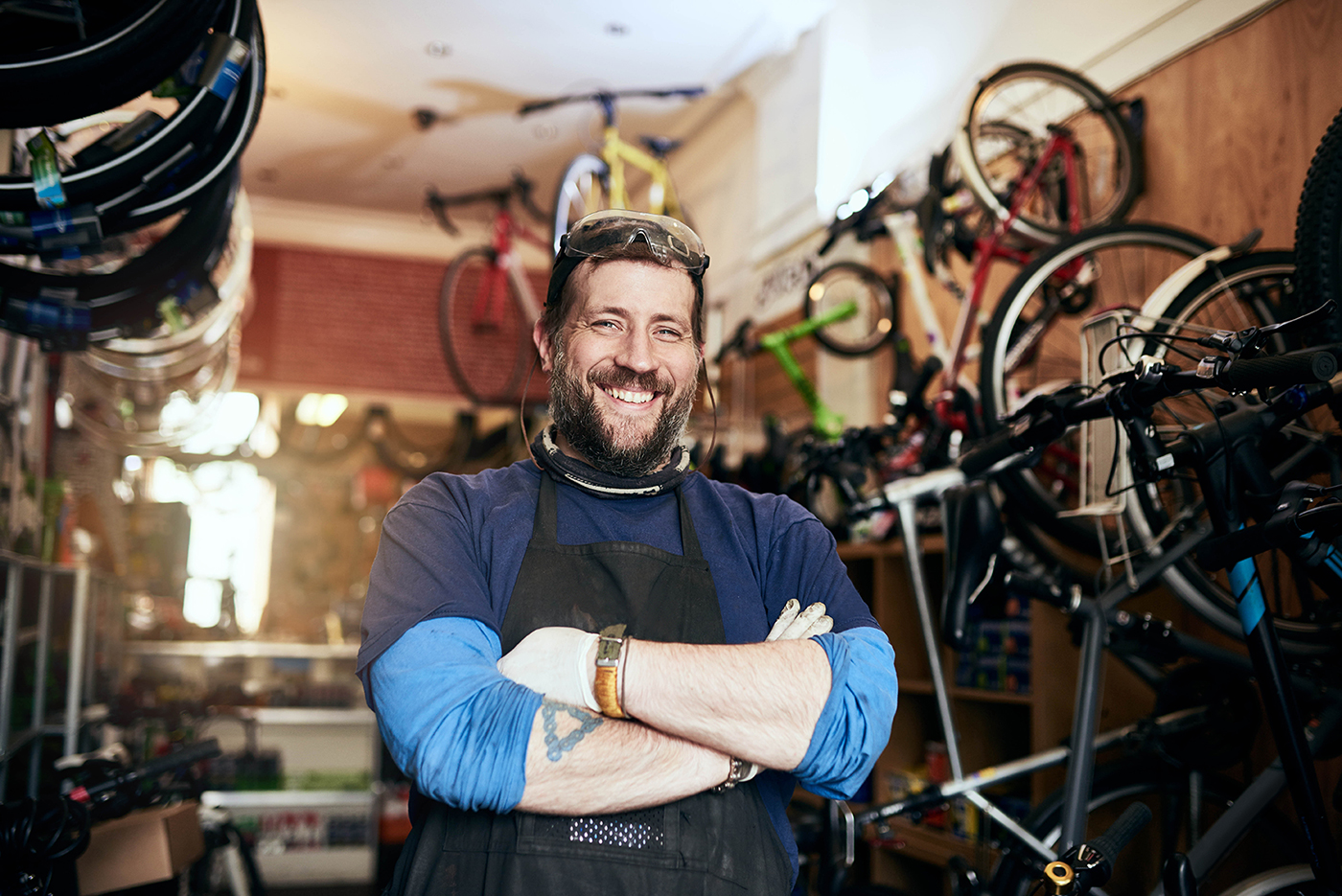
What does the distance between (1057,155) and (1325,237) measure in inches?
65.7

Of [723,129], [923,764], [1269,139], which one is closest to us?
[1269,139]

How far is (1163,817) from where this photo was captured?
219 centimetres

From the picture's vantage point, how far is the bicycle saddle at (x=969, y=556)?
76.0 inches

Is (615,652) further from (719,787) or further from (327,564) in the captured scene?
(327,564)

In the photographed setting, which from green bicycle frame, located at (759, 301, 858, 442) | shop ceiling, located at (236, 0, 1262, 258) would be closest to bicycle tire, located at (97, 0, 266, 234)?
shop ceiling, located at (236, 0, 1262, 258)

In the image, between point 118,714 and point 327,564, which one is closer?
point 118,714

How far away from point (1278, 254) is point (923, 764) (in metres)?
2.26

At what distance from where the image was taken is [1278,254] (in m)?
2.18

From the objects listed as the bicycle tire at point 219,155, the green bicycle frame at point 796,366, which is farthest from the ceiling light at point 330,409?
the bicycle tire at point 219,155

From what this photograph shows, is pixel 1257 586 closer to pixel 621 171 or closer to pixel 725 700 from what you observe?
pixel 725 700

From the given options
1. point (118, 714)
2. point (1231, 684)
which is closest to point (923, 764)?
point (1231, 684)

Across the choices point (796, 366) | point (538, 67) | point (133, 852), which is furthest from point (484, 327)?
point (133, 852)

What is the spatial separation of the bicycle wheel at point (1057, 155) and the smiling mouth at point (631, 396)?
2141mm

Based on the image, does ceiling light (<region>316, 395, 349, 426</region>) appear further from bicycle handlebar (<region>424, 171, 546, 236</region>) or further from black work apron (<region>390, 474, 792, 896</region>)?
black work apron (<region>390, 474, 792, 896</region>)
